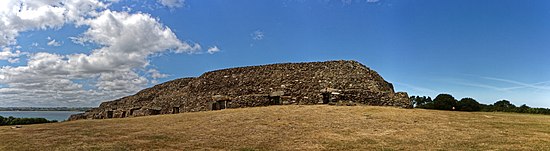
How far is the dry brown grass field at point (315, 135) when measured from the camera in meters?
9.39

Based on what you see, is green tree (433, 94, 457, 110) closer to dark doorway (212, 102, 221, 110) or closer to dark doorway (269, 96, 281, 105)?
dark doorway (269, 96, 281, 105)

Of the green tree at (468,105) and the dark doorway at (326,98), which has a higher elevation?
the dark doorway at (326,98)

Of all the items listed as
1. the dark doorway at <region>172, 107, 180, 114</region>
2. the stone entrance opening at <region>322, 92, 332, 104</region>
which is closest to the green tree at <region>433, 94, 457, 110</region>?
the stone entrance opening at <region>322, 92, 332, 104</region>

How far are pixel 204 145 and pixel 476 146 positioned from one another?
6871 millimetres

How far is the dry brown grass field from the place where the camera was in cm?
939

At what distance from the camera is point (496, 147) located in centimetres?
891

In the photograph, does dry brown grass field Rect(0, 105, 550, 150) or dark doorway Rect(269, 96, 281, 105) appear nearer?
dry brown grass field Rect(0, 105, 550, 150)

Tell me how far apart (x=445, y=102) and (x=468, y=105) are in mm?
1388

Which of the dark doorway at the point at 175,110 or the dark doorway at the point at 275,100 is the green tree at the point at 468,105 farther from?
the dark doorway at the point at 175,110

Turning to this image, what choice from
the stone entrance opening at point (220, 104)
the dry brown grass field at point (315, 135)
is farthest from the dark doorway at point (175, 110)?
the dry brown grass field at point (315, 135)

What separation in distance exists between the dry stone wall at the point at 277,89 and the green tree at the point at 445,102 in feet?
8.52

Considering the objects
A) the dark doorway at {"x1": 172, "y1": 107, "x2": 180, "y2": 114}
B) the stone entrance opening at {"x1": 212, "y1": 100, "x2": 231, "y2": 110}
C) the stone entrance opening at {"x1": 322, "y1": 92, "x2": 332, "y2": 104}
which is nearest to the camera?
the stone entrance opening at {"x1": 322, "y1": 92, "x2": 332, "y2": 104}

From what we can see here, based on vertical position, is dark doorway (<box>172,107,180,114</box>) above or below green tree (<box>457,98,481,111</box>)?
below

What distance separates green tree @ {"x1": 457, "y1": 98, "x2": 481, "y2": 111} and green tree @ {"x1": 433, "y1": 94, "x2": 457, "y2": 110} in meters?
0.38
